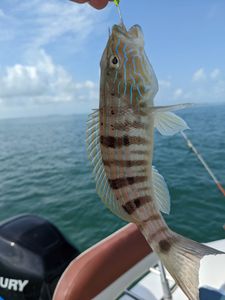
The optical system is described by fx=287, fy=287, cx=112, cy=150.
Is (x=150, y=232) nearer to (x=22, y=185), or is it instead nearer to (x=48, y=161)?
(x=22, y=185)

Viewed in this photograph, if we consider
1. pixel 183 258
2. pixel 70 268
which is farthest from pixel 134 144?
pixel 70 268

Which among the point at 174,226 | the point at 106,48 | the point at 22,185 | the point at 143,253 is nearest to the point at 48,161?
the point at 22,185

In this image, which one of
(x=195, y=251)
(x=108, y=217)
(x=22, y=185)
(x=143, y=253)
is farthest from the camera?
(x=22, y=185)

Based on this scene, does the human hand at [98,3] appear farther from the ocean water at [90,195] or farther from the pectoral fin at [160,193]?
the ocean water at [90,195]

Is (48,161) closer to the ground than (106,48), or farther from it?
closer to the ground

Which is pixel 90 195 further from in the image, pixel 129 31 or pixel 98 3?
pixel 129 31
